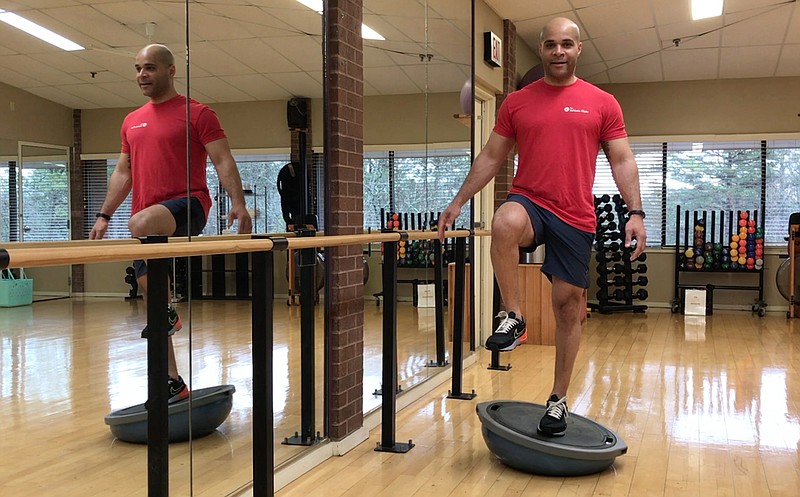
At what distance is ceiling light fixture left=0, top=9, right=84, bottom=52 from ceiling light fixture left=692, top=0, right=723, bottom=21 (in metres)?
6.00

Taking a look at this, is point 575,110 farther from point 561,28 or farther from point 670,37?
point 670,37

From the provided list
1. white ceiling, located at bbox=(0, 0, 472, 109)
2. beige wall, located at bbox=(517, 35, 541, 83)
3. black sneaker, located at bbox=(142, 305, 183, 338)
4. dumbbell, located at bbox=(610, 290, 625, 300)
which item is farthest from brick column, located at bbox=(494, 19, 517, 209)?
black sneaker, located at bbox=(142, 305, 183, 338)

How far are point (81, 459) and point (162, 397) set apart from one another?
28 centimetres

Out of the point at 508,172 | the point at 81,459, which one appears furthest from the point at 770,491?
the point at 508,172

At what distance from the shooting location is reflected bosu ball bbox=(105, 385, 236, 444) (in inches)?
85.4

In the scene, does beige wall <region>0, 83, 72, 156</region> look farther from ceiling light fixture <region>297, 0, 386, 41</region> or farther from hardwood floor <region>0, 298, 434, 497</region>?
ceiling light fixture <region>297, 0, 386, 41</region>

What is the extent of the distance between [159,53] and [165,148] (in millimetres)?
286

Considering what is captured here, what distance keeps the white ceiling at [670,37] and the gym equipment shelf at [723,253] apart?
1680 mm

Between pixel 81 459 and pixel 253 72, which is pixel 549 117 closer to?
pixel 253 72

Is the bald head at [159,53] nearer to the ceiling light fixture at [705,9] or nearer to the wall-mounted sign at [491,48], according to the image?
the wall-mounted sign at [491,48]

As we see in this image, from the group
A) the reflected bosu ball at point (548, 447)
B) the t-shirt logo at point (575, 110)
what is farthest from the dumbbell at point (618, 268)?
the t-shirt logo at point (575, 110)

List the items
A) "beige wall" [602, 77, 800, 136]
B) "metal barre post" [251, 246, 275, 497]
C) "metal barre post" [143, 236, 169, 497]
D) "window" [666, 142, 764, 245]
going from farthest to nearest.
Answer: "window" [666, 142, 764, 245]
"beige wall" [602, 77, 800, 136]
"metal barre post" [251, 246, 275, 497]
"metal barre post" [143, 236, 169, 497]

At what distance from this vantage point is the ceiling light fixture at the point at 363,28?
321 cm

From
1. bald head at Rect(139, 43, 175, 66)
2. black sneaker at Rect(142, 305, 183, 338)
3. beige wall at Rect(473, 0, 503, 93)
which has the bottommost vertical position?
black sneaker at Rect(142, 305, 183, 338)
